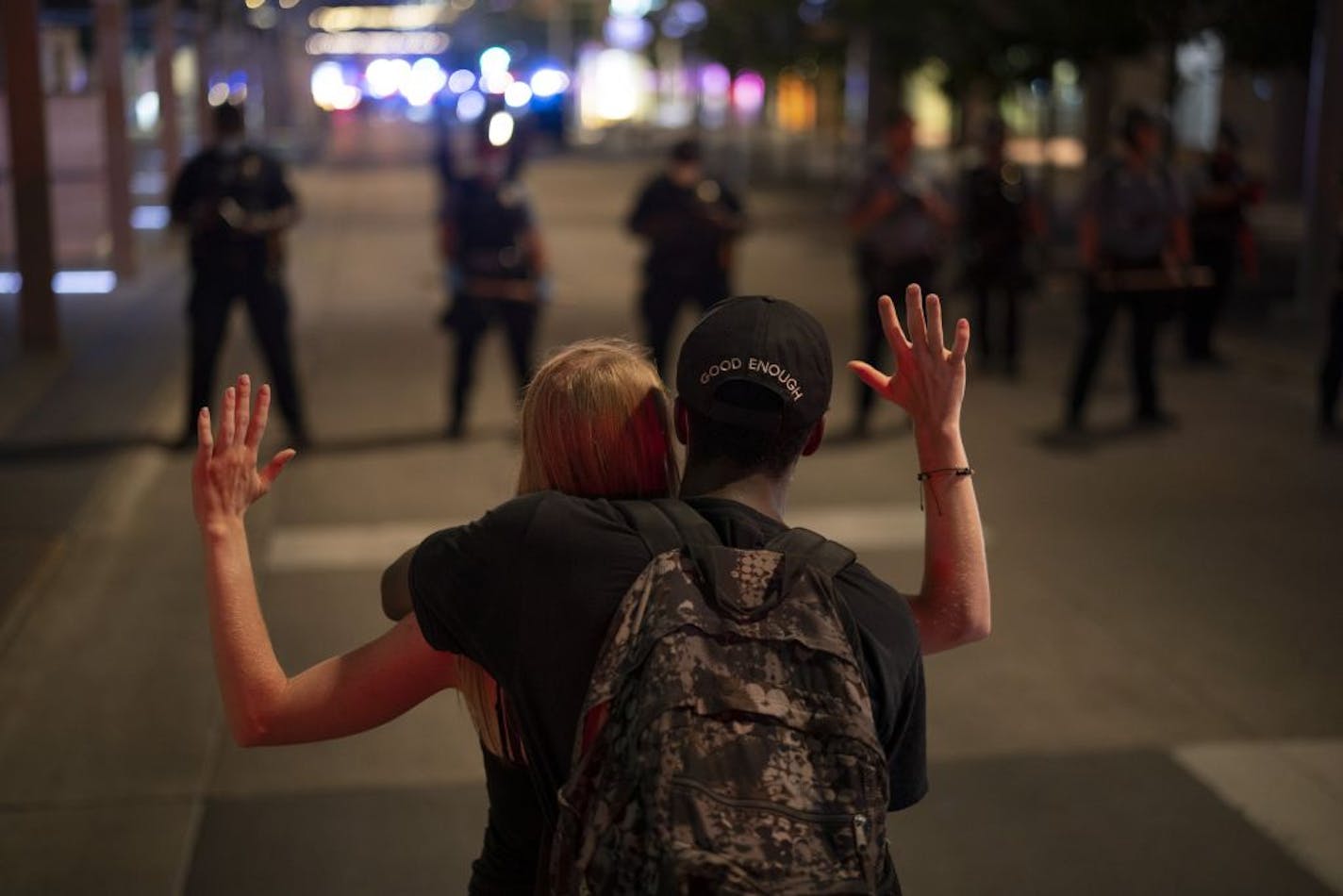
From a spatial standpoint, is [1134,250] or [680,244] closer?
[1134,250]

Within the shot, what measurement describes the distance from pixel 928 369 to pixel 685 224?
28.5 feet

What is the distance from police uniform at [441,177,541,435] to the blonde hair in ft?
28.0

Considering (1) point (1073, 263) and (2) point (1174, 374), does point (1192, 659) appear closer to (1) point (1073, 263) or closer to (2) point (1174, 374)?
(2) point (1174, 374)

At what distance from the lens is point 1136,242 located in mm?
11375

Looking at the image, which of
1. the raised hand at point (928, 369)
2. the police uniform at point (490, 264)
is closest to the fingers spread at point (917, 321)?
the raised hand at point (928, 369)

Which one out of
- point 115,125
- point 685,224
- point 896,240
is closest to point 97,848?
point 685,224

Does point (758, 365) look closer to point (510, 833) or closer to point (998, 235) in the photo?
point (510, 833)

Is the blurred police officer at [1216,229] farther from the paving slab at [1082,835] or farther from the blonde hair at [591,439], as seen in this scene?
the blonde hair at [591,439]

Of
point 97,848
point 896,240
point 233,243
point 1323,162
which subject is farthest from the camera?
point 1323,162

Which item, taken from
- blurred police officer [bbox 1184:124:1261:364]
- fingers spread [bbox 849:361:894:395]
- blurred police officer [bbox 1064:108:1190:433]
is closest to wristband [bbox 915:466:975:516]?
fingers spread [bbox 849:361:894:395]

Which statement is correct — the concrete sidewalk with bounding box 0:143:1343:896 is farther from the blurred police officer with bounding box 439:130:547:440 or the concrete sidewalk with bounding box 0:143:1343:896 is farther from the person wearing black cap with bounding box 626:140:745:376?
the person wearing black cap with bounding box 626:140:745:376

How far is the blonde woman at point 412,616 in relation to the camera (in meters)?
2.70

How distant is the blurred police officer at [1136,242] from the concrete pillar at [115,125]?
11.9 meters

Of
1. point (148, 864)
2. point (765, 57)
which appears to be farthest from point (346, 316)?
point (765, 57)
